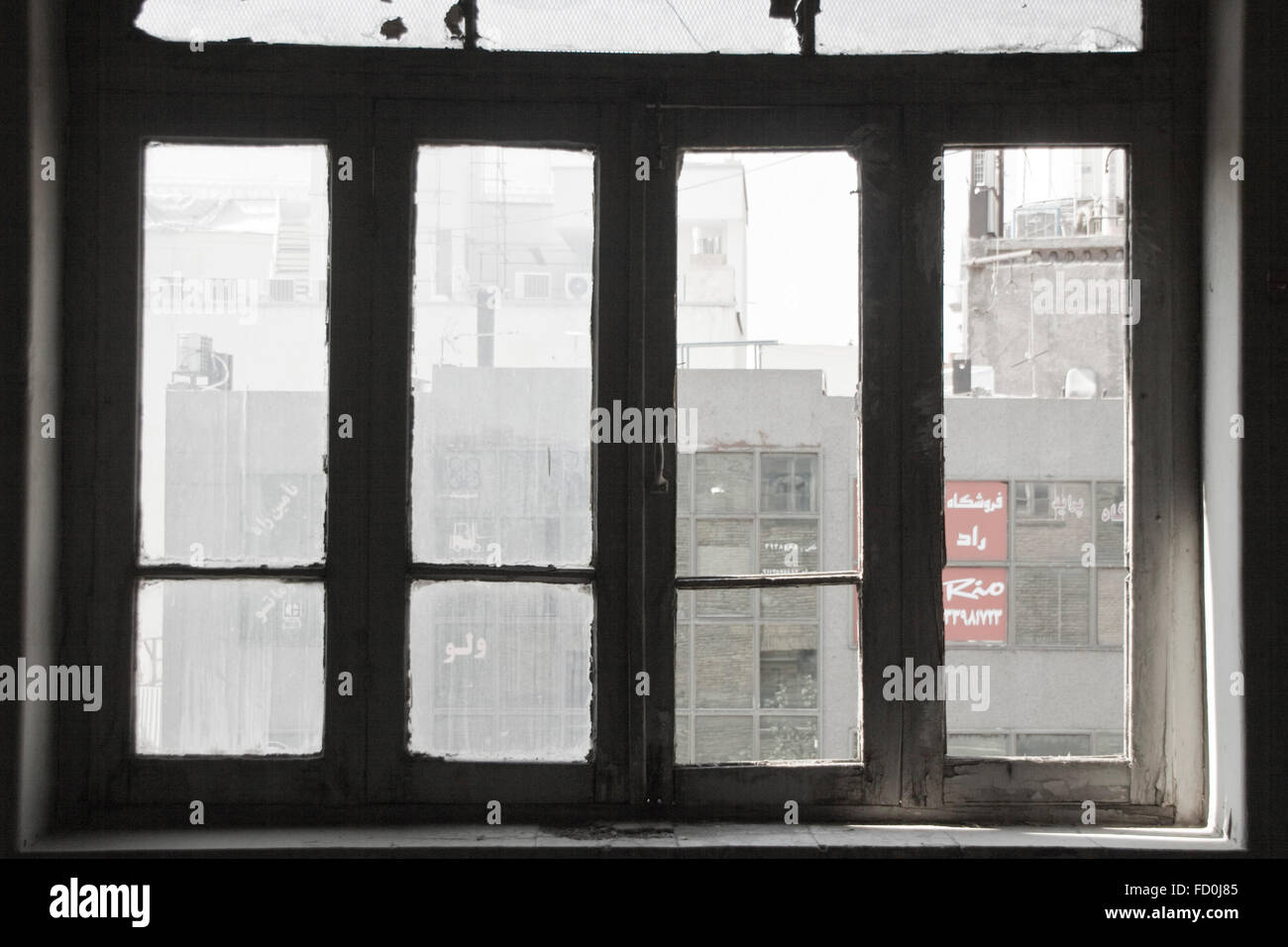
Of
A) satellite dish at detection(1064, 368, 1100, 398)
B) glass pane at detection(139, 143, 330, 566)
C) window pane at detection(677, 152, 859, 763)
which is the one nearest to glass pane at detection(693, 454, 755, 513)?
window pane at detection(677, 152, 859, 763)

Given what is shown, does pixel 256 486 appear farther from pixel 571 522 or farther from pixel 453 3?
pixel 453 3

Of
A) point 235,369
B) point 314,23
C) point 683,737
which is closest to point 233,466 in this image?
point 235,369

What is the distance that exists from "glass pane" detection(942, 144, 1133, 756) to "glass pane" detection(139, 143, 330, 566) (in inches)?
50.5

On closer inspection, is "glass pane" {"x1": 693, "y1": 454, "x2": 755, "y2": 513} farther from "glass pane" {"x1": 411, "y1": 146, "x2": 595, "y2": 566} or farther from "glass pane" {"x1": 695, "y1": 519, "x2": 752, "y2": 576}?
"glass pane" {"x1": 411, "y1": 146, "x2": 595, "y2": 566}

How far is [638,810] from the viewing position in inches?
82.0

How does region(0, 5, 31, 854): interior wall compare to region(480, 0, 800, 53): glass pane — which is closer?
region(0, 5, 31, 854): interior wall

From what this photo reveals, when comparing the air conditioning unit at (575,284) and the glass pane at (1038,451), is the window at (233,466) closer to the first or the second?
the air conditioning unit at (575,284)

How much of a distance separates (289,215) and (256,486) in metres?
0.55

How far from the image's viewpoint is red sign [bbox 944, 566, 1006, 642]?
6.84 feet

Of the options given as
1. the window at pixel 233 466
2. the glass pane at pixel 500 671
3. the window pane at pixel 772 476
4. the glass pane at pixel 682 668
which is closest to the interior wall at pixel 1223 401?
the window pane at pixel 772 476
